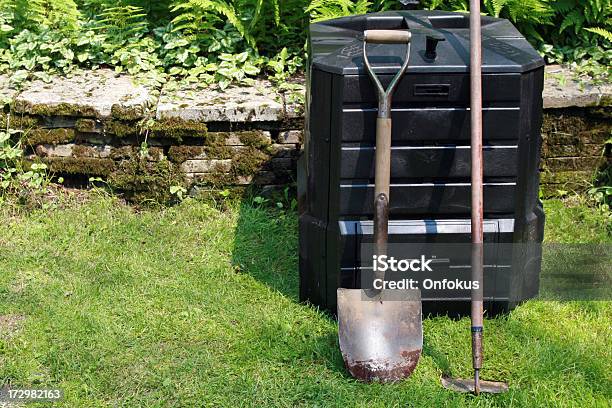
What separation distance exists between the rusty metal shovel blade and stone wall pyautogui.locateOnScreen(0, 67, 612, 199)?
1.47 m

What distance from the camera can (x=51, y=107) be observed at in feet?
15.9

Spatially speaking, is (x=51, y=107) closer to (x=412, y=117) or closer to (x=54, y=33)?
(x=54, y=33)

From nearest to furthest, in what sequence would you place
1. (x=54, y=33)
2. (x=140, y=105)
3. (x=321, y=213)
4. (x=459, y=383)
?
1. (x=459, y=383)
2. (x=321, y=213)
3. (x=140, y=105)
4. (x=54, y=33)

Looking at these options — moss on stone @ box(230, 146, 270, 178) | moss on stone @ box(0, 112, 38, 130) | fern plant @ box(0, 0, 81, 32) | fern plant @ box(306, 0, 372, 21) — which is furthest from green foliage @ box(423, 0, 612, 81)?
moss on stone @ box(0, 112, 38, 130)

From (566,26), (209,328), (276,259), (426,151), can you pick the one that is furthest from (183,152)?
(566,26)

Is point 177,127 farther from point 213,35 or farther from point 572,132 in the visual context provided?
point 572,132

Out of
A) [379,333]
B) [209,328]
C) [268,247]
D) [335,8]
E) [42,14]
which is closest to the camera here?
[379,333]

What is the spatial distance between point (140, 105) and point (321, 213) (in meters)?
1.55

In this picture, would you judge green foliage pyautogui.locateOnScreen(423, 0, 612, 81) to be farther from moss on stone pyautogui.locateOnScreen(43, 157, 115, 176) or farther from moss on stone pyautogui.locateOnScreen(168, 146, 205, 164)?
moss on stone pyautogui.locateOnScreen(43, 157, 115, 176)

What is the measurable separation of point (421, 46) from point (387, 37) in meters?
0.27

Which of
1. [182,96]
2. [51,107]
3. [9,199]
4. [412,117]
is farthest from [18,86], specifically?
[412,117]

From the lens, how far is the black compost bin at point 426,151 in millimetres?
3525

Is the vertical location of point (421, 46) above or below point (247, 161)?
above

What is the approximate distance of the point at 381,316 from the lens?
3596mm
